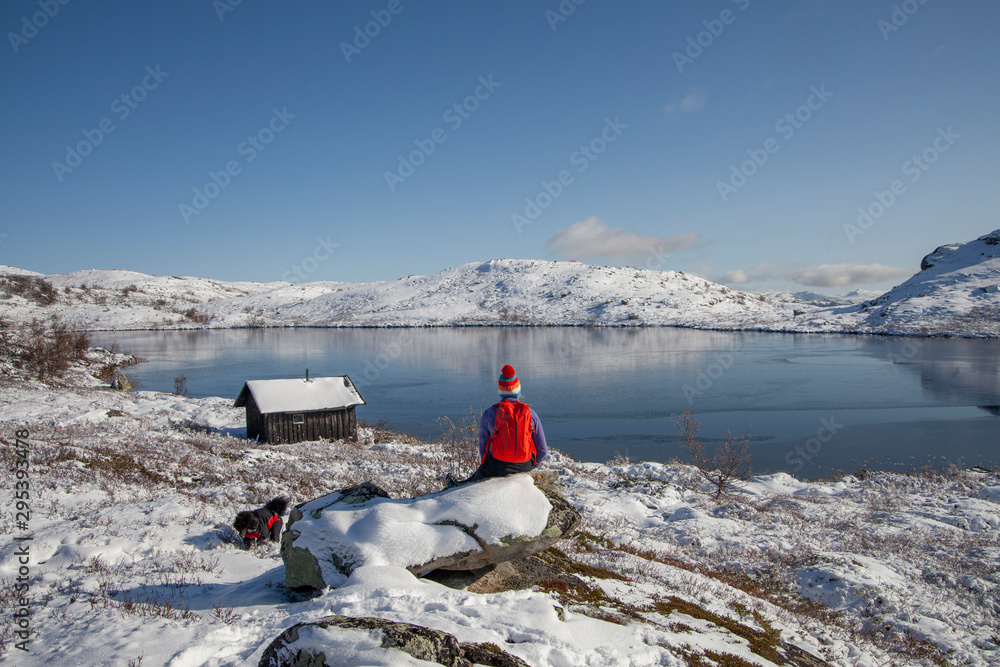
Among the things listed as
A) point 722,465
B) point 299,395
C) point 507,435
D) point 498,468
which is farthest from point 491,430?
point 299,395

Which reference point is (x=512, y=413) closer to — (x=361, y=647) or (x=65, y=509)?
(x=361, y=647)

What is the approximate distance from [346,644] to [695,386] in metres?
36.8

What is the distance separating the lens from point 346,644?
3.57 meters

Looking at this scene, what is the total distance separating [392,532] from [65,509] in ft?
22.1

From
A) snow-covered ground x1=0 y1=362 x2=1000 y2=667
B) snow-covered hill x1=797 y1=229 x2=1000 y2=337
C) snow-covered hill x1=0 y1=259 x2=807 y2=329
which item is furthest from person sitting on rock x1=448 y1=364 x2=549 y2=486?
snow-covered hill x1=0 y1=259 x2=807 y2=329

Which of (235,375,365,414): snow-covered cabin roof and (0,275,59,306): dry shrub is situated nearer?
(235,375,365,414): snow-covered cabin roof

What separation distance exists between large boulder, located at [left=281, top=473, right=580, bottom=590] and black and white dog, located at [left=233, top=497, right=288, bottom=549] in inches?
74.9

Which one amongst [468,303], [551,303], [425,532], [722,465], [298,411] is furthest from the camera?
[468,303]

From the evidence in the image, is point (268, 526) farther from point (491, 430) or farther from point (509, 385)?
point (509, 385)

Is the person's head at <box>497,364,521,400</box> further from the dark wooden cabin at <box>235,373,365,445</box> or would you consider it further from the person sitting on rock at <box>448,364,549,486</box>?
the dark wooden cabin at <box>235,373,365,445</box>

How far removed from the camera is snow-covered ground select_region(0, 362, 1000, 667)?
475 centimetres

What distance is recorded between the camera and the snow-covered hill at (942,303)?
65375 millimetres

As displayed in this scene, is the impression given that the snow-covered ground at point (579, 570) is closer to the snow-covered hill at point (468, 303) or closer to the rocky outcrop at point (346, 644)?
the rocky outcrop at point (346, 644)

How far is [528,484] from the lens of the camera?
640 cm
